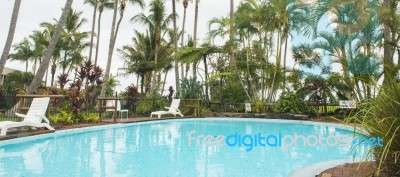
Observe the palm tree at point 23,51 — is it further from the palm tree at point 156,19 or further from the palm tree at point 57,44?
the palm tree at point 156,19

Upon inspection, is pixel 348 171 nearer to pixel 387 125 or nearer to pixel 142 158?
pixel 387 125

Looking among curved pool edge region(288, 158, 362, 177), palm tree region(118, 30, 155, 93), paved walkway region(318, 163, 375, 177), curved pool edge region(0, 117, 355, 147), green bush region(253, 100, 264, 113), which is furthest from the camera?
palm tree region(118, 30, 155, 93)

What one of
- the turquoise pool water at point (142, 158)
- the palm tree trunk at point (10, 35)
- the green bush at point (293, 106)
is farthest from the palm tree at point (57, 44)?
the turquoise pool water at point (142, 158)

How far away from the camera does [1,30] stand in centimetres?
1947

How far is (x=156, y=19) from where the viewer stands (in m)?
24.5

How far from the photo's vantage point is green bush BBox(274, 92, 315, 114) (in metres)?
15.0

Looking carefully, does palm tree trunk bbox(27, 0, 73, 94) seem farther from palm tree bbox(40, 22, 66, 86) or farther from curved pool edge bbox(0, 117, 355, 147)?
palm tree bbox(40, 22, 66, 86)

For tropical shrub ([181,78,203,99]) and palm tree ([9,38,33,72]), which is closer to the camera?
tropical shrub ([181,78,203,99])

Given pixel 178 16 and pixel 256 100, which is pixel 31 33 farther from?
pixel 256 100

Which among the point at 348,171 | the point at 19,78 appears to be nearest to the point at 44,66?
the point at 348,171

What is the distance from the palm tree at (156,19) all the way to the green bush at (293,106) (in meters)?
11.9

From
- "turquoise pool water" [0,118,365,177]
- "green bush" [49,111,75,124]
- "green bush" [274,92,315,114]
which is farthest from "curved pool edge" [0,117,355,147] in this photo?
"green bush" [274,92,315,114]

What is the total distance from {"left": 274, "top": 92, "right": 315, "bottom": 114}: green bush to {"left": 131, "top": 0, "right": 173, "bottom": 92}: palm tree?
1195 centimetres

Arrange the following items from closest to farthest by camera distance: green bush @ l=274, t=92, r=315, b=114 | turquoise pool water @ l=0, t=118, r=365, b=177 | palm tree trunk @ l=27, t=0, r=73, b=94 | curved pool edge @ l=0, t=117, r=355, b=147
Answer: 1. turquoise pool water @ l=0, t=118, r=365, b=177
2. curved pool edge @ l=0, t=117, r=355, b=147
3. palm tree trunk @ l=27, t=0, r=73, b=94
4. green bush @ l=274, t=92, r=315, b=114
